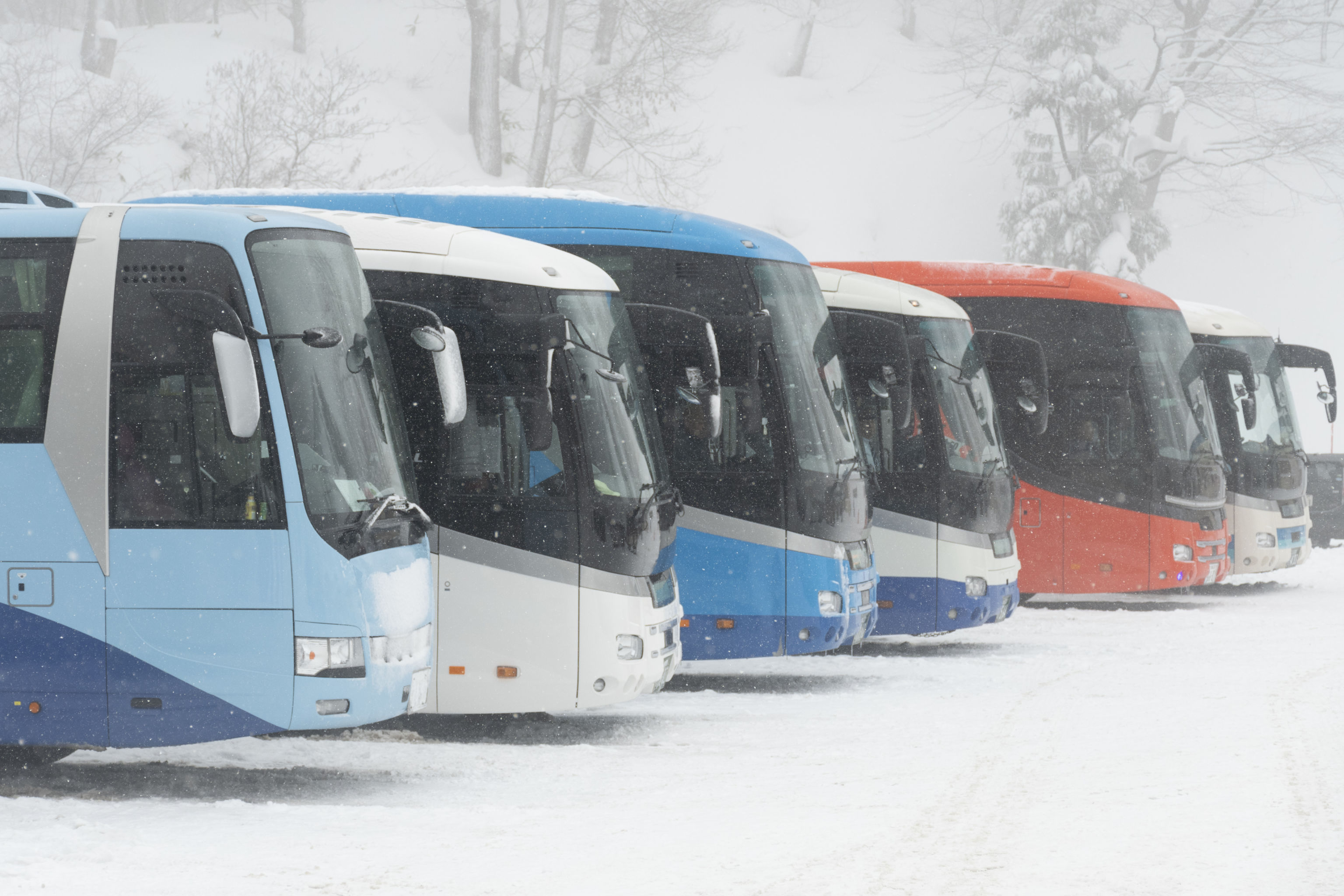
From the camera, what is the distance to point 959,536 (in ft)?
48.7

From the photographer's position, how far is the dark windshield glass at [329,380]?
8281 millimetres

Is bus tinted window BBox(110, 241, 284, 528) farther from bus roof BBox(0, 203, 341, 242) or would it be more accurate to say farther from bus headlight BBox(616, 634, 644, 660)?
bus headlight BBox(616, 634, 644, 660)

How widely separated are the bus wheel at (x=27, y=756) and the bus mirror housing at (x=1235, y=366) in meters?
14.3

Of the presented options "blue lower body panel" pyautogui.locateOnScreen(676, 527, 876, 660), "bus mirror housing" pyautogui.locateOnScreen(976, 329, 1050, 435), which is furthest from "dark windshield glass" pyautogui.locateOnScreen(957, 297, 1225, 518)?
"blue lower body panel" pyautogui.locateOnScreen(676, 527, 876, 660)

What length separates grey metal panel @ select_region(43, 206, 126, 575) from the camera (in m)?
8.28

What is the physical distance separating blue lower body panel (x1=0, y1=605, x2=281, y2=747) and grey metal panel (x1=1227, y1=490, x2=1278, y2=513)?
1522 cm

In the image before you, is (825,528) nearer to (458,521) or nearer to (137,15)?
(458,521)

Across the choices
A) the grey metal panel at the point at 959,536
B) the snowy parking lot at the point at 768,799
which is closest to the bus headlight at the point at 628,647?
the snowy parking lot at the point at 768,799

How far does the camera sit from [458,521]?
10.2 metres

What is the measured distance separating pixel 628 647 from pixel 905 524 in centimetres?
517

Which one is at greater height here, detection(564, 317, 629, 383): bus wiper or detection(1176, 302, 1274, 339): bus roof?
detection(1176, 302, 1274, 339): bus roof

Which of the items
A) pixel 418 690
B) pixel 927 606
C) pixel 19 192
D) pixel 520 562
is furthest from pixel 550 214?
pixel 927 606

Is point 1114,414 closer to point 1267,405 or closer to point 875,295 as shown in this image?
point 875,295

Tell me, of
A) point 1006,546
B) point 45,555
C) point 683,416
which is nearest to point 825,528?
point 683,416
